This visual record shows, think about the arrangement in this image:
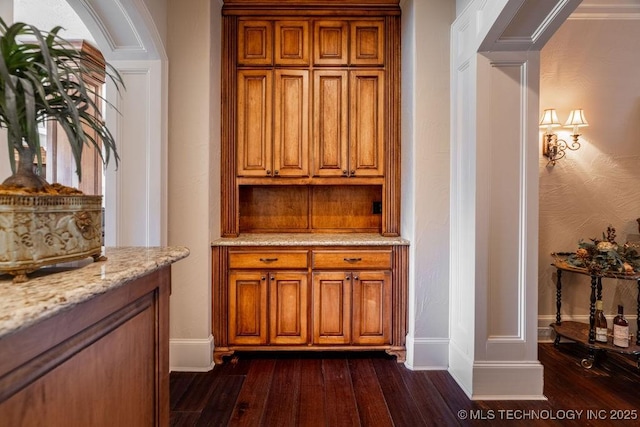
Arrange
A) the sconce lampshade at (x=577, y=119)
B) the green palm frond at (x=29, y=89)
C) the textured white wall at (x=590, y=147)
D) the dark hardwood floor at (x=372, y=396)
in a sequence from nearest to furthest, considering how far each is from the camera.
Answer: the green palm frond at (x=29, y=89) < the dark hardwood floor at (x=372, y=396) < the sconce lampshade at (x=577, y=119) < the textured white wall at (x=590, y=147)

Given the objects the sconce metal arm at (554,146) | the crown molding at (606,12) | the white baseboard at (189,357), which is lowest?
the white baseboard at (189,357)

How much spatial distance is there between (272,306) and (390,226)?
1.14 m

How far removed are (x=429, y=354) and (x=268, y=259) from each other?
139cm

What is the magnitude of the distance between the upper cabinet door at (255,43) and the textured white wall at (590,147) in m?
2.41

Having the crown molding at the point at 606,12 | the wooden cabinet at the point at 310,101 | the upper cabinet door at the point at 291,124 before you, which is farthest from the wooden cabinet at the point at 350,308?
the crown molding at the point at 606,12

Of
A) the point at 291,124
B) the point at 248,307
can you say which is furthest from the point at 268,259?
the point at 291,124

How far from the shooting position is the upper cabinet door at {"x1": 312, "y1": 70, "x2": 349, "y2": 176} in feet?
9.21

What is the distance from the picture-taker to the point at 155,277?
3.75ft

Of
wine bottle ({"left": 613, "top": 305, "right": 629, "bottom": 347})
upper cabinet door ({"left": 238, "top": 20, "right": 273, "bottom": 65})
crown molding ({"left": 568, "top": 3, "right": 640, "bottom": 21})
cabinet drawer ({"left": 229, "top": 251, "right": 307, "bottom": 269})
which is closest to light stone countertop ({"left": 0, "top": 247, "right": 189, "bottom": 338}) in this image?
cabinet drawer ({"left": 229, "top": 251, "right": 307, "bottom": 269})

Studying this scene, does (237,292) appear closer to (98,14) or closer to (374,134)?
(374,134)

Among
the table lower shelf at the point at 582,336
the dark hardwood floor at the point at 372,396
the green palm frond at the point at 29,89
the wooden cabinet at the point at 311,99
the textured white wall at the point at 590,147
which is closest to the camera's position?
the green palm frond at the point at 29,89

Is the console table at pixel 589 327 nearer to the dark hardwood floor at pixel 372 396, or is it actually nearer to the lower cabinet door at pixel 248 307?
the dark hardwood floor at pixel 372 396

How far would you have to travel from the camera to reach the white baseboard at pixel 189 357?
245 centimetres

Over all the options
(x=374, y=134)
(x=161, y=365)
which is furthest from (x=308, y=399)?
(x=374, y=134)
